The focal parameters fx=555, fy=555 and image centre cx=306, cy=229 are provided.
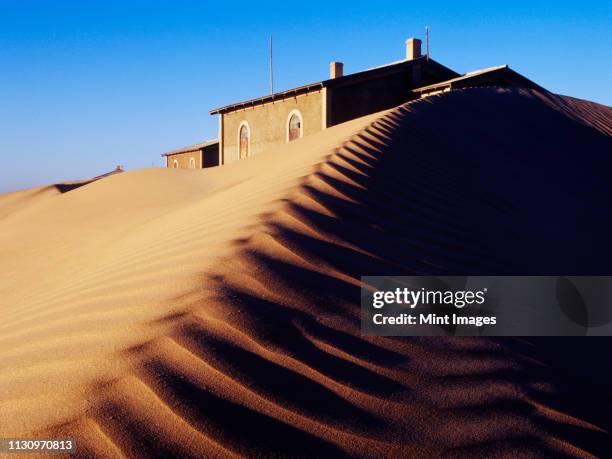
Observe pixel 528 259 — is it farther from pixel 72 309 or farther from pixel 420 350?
pixel 72 309

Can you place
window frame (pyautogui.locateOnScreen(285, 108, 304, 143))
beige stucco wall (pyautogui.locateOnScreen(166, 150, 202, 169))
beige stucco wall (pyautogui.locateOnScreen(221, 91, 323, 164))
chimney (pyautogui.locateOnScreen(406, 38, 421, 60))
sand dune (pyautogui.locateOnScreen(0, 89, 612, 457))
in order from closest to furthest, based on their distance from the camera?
sand dune (pyautogui.locateOnScreen(0, 89, 612, 457)), beige stucco wall (pyautogui.locateOnScreen(221, 91, 323, 164)), window frame (pyautogui.locateOnScreen(285, 108, 304, 143)), chimney (pyautogui.locateOnScreen(406, 38, 421, 60)), beige stucco wall (pyautogui.locateOnScreen(166, 150, 202, 169))

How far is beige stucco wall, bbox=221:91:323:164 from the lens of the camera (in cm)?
1636

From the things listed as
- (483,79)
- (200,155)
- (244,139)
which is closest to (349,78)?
(483,79)

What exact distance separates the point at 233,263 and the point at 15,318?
1144mm

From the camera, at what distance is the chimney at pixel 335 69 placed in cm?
1930

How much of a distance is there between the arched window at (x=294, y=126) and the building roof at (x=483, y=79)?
368 centimetres

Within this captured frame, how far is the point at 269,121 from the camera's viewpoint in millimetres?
18562

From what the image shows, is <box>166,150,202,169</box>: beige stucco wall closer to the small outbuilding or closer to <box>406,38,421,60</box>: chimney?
the small outbuilding

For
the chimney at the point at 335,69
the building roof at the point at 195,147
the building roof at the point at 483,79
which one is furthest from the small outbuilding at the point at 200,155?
the building roof at the point at 483,79

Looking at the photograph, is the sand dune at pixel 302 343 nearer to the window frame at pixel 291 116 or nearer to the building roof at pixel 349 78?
the building roof at pixel 349 78

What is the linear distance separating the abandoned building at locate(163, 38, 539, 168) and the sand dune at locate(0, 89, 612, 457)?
1219 cm

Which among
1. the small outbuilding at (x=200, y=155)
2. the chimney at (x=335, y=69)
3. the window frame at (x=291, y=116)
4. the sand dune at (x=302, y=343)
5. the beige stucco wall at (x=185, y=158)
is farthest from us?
the beige stucco wall at (x=185, y=158)

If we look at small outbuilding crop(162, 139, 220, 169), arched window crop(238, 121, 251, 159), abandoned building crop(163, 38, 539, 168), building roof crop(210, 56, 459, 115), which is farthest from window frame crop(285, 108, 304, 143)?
small outbuilding crop(162, 139, 220, 169)

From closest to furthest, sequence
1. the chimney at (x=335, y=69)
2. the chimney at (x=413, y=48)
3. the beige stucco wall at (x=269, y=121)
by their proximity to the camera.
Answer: the beige stucco wall at (x=269, y=121) < the chimney at (x=413, y=48) < the chimney at (x=335, y=69)
